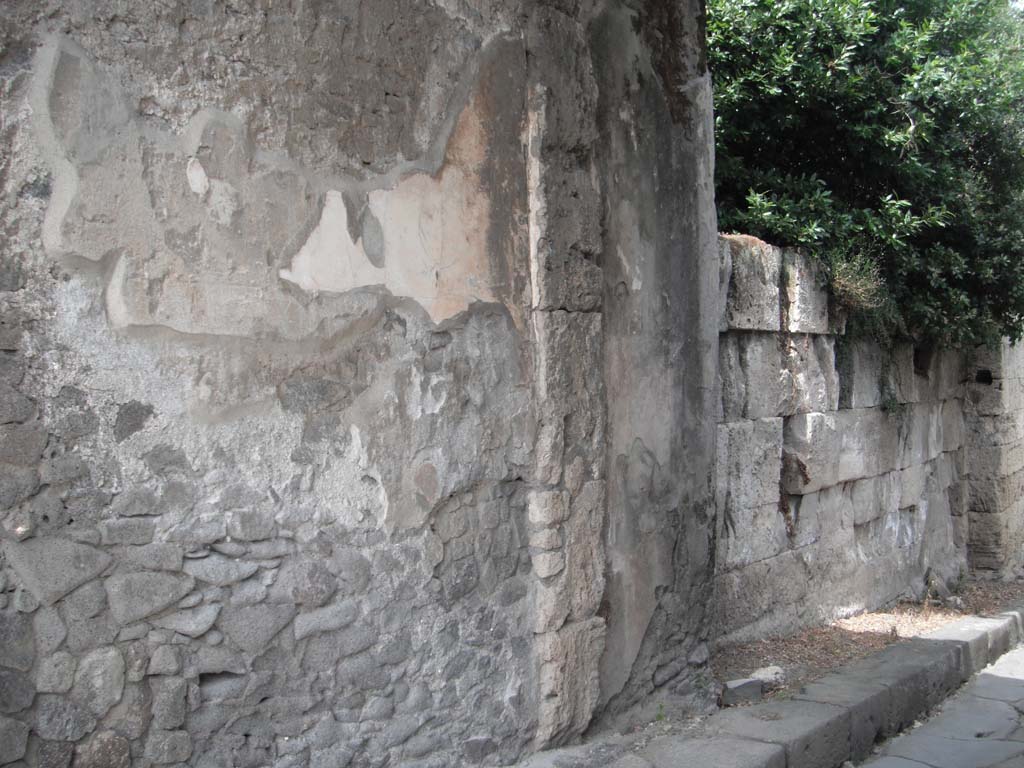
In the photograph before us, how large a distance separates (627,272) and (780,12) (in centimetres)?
326

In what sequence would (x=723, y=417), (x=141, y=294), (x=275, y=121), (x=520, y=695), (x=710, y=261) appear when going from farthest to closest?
(x=723, y=417) → (x=710, y=261) → (x=520, y=695) → (x=275, y=121) → (x=141, y=294)

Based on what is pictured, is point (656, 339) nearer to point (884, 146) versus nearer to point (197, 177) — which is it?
point (197, 177)

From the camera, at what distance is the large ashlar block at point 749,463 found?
5.47 m

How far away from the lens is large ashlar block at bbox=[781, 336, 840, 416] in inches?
236

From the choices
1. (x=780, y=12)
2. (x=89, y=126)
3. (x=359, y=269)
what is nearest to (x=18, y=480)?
(x=89, y=126)

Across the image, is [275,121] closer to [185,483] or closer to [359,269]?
[359,269]

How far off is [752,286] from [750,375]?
19.7 inches

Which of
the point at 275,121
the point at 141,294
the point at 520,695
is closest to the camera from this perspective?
the point at 141,294

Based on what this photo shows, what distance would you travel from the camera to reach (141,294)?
2854 mm

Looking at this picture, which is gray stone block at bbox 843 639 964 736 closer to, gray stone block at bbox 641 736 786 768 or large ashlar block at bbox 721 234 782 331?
gray stone block at bbox 641 736 786 768

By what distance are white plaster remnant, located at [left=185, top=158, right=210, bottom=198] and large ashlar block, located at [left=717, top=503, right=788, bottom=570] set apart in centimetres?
342

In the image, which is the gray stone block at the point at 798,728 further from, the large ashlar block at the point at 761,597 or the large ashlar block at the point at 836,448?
the large ashlar block at the point at 836,448

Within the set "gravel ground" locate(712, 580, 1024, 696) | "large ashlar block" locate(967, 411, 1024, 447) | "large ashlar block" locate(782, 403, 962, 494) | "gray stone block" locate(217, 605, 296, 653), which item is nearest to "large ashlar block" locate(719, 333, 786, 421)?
"large ashlar block" locate(782, 403, 962, 494)

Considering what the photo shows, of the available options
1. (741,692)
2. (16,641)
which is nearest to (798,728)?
(741,692)
